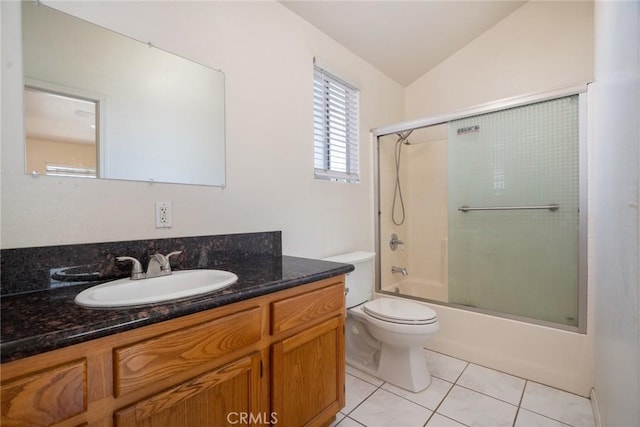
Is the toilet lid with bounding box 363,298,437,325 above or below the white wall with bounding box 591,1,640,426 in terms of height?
below

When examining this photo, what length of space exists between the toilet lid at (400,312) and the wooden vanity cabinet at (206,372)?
46 centimetres

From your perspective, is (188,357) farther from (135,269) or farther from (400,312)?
(400,312)

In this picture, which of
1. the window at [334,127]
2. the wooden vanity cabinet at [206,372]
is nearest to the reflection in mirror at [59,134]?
the wooden vanity cabinet at [206,372]

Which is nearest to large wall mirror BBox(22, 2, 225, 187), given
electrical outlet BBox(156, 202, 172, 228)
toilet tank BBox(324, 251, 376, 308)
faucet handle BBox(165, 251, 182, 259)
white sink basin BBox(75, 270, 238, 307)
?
electrical outlet BBox(156, 202, 172, 228)

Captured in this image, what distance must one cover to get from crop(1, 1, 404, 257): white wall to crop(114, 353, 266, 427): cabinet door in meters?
0.68

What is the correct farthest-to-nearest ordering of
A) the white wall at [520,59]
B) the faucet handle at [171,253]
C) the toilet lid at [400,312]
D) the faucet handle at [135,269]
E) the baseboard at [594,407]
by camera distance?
1. the white wall at [520,59]
2. the toilet lid at [400,312]
3. the baseboard at [594,407]
4. the faucet handle at [171,253]
5. the faucet handle at [135,269]

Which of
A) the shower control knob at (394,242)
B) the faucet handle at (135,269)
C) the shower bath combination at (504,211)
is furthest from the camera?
the shower control knob at (394,242)

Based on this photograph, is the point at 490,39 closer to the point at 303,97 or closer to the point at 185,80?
the point at 303,97

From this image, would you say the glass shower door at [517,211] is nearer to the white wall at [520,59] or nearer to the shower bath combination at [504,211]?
the shower bath combination at [504,211]

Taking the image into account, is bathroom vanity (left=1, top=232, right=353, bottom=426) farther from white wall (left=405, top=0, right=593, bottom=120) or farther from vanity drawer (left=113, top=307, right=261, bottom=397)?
white wall (left=405, top=0, right=593, bottom=120)

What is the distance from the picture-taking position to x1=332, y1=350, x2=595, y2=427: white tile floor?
4.69 feet

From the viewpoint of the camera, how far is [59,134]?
106 centimetres

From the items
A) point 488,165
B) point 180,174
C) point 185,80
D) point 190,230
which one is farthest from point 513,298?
point 185,80

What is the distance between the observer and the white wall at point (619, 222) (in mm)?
791
